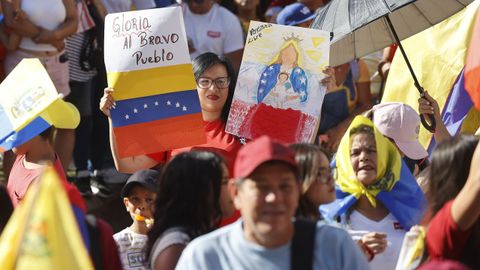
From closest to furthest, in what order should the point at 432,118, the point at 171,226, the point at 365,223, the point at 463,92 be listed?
the point at 171,226 < the point at 365,223 < the point at 432,118 < the point at 463,92

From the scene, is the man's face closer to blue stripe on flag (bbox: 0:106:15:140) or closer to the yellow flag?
the yellow flag

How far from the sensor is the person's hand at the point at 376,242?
5074 millimetres

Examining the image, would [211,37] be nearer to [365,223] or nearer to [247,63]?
[247,63]

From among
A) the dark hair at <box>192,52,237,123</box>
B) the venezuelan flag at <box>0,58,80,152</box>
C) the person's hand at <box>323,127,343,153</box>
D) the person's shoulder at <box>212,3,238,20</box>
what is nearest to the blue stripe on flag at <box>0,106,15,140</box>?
the venezuelan flag at <box>0,58,80,152</box>

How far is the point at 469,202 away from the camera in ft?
13.8

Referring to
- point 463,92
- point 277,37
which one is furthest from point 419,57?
point 277,37

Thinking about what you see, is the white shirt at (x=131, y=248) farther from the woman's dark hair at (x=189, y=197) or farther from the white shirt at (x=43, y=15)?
the white shirt at (x=43, y=15)

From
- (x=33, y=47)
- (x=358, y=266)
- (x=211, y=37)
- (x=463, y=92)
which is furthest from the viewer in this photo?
(x=211, y=37)

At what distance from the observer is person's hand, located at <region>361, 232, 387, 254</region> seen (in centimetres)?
507

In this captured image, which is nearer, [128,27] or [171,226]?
[171,226]

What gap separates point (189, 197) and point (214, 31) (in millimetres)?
4844

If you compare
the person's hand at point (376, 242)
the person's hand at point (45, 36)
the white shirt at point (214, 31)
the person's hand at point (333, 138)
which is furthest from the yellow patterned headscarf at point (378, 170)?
the white shirt at point (214, 31)

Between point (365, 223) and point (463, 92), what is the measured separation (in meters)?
2.24

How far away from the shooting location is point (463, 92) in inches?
295
